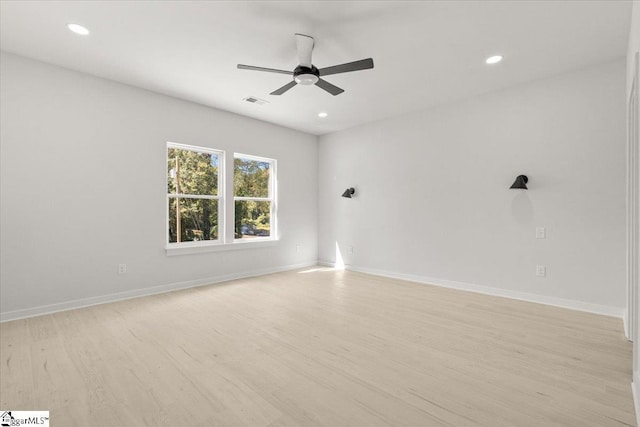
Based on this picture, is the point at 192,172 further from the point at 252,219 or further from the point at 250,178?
the point at 252,219

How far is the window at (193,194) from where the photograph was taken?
4504mm

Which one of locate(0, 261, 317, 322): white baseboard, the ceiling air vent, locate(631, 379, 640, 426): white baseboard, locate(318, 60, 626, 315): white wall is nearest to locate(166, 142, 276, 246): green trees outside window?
locate(0, 261, 317, 322): white baseboard

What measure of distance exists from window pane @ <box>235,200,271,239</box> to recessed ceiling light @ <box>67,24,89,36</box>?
9.83ft

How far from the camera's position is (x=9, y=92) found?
3.15m

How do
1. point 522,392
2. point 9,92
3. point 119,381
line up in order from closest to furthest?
point 522,392
point 119,381
point 9,92

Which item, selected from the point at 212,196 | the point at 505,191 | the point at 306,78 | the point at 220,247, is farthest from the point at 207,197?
the point at 505,191

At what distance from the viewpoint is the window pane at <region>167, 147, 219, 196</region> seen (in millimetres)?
4512

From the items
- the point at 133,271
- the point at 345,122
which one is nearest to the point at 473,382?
the point at 133,271

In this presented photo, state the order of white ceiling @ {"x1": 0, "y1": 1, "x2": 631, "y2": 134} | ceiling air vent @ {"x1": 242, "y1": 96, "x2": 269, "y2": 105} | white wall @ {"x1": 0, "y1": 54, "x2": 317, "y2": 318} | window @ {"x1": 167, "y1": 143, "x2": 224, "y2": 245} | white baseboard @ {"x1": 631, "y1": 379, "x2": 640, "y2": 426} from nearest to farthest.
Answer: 1. white baseboard @ {"x1": 631, "y1": 379, "x2": 640, "y2": 426}
2. white ceiling @ {"x1": 0, "y1": 1, "x2": 631, "y2": 134}
3. white wall @ {"x1": 0, "y1": 54, "x2": 317, "y2": 318}
4. ceiling air vent @ {"x1": 242, "y1": 96, "x2": 269, "y2": 105}
5. window @ {"x1": 167, "y1": 143, "x2": 224, "y2": 245}

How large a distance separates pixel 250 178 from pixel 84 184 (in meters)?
2.49

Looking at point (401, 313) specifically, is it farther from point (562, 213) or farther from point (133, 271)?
point (133, 271)

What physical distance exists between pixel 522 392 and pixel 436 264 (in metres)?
2.90

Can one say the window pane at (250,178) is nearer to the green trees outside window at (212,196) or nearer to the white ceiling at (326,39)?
the green trees outside window at (212,196)

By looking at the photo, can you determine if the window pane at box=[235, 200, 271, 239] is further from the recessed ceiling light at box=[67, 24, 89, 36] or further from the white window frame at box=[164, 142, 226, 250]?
the recessed ceiling light at box=[67, 24, 89, 36]
